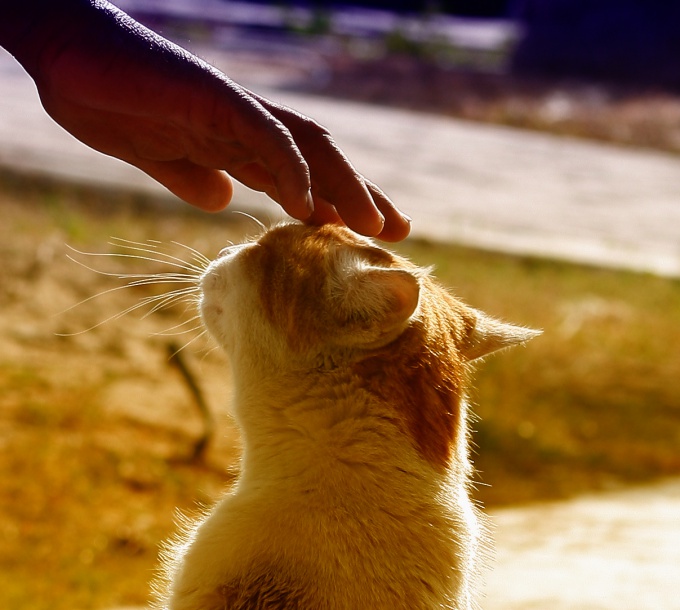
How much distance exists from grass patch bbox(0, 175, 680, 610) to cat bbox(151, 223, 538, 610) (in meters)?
1.12

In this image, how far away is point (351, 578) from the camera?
142 cm

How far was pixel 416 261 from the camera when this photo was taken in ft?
14.0

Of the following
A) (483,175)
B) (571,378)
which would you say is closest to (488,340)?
(571,378)

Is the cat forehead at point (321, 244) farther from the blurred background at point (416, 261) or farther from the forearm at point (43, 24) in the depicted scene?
the blurred background at point (416, 261)

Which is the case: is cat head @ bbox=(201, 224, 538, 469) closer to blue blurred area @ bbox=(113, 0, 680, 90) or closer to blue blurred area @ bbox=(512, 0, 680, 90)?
blue blurred area @ bbox=(113, 0, 680, 90)

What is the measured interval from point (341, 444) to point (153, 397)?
2015 millimetres

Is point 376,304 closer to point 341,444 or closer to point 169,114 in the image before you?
point 341,444

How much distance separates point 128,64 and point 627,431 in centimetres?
275

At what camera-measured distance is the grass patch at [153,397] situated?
268 cm

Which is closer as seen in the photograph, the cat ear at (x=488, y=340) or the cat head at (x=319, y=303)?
the cat head at (x=319, y=303)

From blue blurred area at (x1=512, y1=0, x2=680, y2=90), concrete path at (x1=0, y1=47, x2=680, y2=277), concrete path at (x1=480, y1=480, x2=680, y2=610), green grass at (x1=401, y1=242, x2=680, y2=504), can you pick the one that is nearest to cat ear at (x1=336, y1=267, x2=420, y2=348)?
concrete path at (x1=480, y1=480, x2=680, y2=610)

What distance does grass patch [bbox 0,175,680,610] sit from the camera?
268 cm

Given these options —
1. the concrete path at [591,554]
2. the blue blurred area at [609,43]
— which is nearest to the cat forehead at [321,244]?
the concrete path at [591,554]

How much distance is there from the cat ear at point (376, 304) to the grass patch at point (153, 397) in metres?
1.37
